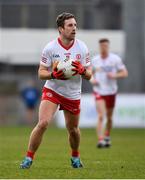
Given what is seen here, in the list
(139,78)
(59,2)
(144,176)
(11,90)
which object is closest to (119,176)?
(144,176)

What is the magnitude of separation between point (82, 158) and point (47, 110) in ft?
9.95

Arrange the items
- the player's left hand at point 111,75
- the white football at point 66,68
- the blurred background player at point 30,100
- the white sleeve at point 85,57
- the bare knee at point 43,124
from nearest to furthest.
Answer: the white football at point 66,68, the bare knee at point 43,124, the white sleeve at point 85,57, the player's left hand at point 111,75, the blurred background player at point 30,100

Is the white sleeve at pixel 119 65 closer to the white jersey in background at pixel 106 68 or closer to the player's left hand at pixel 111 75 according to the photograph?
the white jersey in background at pixel 106 68

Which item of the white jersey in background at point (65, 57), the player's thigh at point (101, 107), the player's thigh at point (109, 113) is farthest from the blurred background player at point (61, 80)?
the player's thigh at point (109, 113)

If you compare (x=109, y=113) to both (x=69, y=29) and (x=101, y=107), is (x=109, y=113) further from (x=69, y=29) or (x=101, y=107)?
(x=69, y=29)

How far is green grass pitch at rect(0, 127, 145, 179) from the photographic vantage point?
39.4 feet

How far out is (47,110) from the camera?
1266 cm

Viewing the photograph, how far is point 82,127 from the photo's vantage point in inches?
1198

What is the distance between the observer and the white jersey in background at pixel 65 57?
41.5ft

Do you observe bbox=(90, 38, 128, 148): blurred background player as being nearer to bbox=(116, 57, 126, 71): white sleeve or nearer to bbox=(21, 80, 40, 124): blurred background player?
bbox=(116, 57, 126, 71): white sleeve

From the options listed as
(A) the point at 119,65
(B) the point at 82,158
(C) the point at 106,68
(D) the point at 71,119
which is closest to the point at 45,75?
(D) the point at 71,119

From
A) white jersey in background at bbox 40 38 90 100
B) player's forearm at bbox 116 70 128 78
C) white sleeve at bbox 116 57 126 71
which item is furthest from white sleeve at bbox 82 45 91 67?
white sleeve at bbox 116 57 126 71

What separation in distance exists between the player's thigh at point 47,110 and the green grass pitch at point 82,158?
0.75 meters

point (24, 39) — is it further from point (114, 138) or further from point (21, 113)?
point (114, 138)
